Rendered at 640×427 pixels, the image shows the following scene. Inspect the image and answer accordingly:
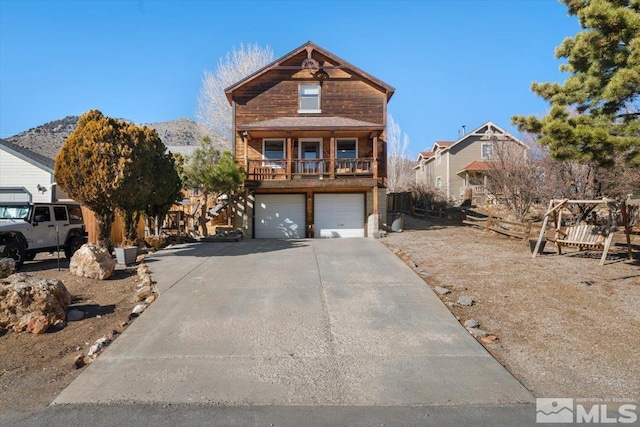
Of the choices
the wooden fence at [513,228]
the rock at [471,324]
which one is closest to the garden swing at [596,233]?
the wooden fence at [513,228]

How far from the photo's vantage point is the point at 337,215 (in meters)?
18.2

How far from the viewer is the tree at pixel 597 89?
7.14 m

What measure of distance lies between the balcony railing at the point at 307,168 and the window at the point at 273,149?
0.53m

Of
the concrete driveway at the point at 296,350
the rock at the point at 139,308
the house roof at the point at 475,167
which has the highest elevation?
the house roof at the point at 475,167

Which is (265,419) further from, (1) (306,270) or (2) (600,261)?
(2) (600,261)

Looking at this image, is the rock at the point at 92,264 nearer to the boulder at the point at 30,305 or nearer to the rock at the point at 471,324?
the boulder at the point at 30,305

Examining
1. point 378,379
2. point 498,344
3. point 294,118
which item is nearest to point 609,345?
point 498,344

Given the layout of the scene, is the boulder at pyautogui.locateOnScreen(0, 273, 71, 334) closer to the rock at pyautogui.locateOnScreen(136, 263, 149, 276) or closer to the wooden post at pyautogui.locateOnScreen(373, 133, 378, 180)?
the rock at pyautogui.locateOnScreen(136, 263, 149, 276)

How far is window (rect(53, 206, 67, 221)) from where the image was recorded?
12.0 meters

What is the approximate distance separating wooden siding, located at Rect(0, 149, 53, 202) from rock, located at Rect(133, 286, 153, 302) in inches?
630

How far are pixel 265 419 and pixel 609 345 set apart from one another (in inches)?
186

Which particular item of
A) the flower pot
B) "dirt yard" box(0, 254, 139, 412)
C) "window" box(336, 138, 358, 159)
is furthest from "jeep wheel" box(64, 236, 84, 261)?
"window" box(336, 138, 358, 159)

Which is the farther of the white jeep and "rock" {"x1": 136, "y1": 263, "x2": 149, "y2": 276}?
the white jeep

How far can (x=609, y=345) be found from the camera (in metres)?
5.17
